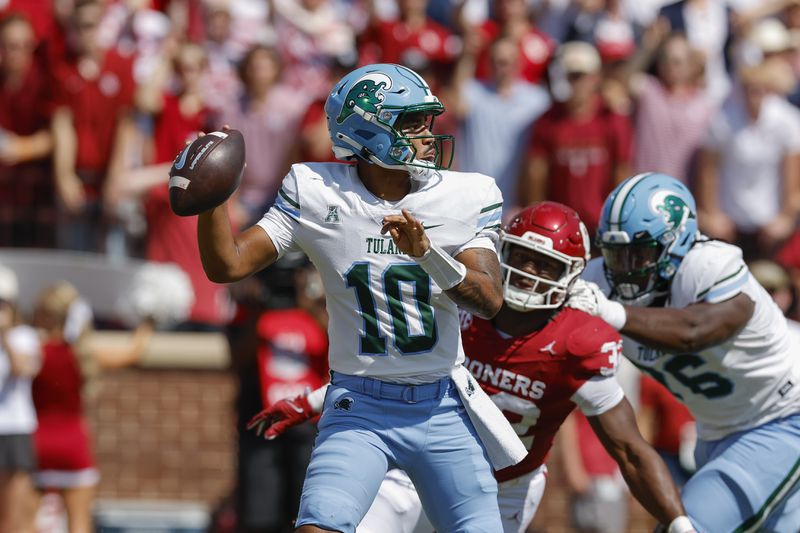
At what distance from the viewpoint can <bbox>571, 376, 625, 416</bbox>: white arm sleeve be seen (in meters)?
5.48

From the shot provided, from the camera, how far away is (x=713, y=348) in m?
6.07

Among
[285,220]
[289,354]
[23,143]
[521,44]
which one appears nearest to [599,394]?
[285,220]

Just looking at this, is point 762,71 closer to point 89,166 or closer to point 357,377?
point 89,166

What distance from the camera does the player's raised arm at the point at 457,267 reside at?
458cm

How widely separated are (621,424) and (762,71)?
199 inches

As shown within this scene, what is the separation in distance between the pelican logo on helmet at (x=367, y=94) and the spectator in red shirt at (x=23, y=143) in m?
5.49

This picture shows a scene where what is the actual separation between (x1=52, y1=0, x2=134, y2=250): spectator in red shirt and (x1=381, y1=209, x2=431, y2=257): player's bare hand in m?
5.79

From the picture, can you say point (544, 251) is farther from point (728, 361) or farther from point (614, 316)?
point (728, 361)

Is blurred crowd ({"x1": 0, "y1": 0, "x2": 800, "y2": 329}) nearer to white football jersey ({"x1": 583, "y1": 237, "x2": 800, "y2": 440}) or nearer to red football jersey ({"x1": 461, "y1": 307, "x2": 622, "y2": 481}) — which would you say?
white football jersey ({"x1": 583, "y1": 237, "x2": 800, "y2": 440})

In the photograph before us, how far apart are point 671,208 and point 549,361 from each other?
0.94 metres

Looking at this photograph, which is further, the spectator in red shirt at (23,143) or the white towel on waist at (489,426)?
the spectator in red shirt at (23,143)

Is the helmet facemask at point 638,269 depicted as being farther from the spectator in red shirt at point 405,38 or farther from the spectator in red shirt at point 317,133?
the spectator in red shirt at point 405,38

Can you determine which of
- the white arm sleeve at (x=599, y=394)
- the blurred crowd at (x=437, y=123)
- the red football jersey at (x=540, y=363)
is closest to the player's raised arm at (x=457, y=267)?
the red football jersey at (x=540, y=363)

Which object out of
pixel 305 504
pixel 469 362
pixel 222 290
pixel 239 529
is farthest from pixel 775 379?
pixel 222 290
